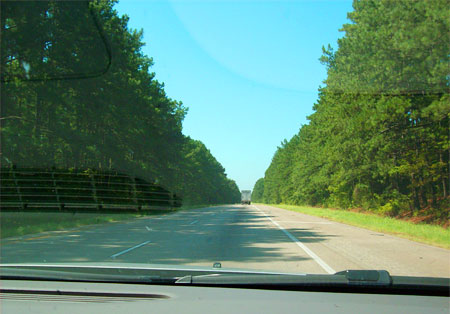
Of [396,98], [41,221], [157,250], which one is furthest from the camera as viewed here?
[396,98]

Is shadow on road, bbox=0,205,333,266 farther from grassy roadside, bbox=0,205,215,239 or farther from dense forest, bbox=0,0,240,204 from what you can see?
dense forest, bbox=0,0,240,204

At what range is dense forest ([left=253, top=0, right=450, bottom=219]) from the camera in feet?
63.7

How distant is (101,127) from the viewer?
30.3 meters

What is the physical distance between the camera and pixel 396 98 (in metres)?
22.8

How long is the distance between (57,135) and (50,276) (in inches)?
884

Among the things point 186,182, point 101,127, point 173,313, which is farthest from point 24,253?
point 186,182

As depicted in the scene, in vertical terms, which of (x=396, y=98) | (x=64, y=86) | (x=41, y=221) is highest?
(x=64, y=86)

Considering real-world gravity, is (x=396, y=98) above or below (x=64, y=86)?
below

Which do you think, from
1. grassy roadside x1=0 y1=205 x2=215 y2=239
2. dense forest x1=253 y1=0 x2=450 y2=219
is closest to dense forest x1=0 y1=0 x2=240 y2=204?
grassy roadside x1=0 y1=205 x2=215 y2=239

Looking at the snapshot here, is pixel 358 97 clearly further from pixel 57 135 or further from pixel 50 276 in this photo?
pixel 50 276

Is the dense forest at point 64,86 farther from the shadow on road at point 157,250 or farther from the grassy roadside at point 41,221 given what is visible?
the shadow on road at point 157,250

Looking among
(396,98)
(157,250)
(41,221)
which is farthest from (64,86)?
(396,98)

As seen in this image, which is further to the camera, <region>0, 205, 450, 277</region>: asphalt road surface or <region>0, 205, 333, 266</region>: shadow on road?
<region>0, 205, 333, 266</region>: shadow on road

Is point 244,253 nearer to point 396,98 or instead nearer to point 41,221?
point 41,221
